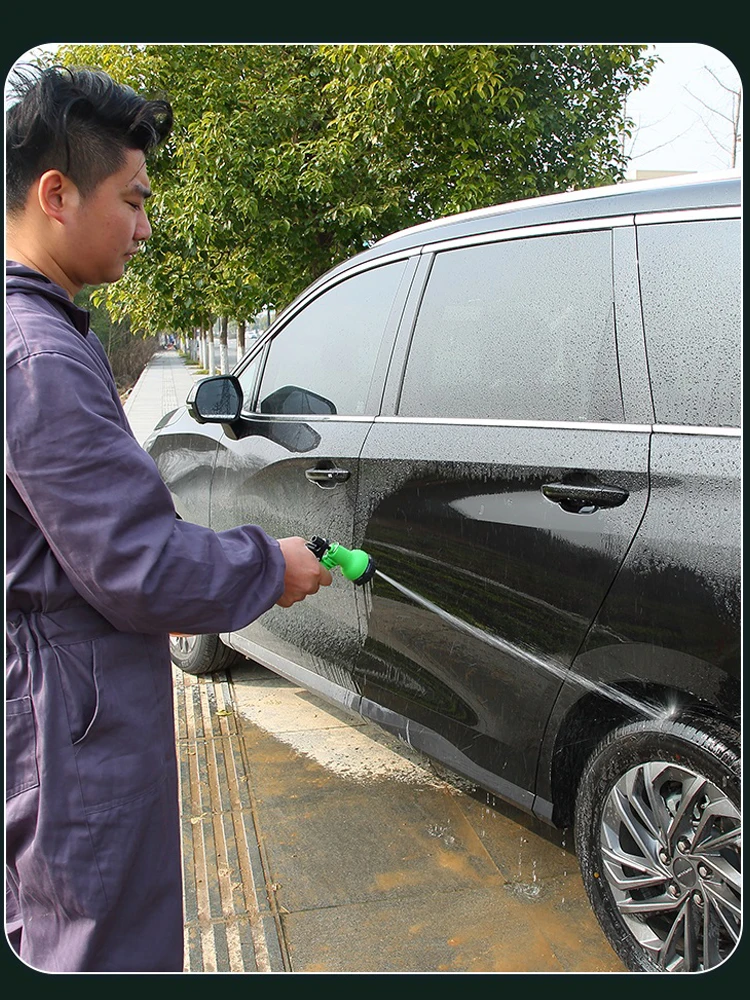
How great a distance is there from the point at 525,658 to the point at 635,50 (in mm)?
1442

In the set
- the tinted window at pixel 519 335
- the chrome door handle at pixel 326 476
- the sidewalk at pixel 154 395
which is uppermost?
the tinted window at pixel 519 335

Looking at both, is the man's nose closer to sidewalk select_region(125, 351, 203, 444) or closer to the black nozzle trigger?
the black nozzle trigger

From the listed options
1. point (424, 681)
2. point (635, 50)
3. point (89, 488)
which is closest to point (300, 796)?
point (424, 681)

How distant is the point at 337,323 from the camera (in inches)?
121

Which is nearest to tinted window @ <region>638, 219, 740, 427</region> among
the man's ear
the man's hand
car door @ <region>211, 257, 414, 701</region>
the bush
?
the man's hand

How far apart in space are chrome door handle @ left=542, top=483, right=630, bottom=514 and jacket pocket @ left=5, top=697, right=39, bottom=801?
1.16 metres

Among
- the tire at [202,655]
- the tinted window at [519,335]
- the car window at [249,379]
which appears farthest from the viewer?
the tire at [202,655]

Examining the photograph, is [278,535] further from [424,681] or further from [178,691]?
[178,691]

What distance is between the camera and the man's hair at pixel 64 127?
4.94 feet

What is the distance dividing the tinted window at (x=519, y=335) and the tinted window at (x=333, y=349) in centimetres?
22

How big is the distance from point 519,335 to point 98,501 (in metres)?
1.28

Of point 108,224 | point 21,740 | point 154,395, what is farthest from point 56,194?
point 154,395

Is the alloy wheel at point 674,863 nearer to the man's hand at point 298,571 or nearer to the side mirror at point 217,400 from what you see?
the man's hand at point 298,571

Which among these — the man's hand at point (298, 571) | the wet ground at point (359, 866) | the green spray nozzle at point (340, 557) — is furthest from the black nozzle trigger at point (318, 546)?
the wet ground at point (359, 866)
